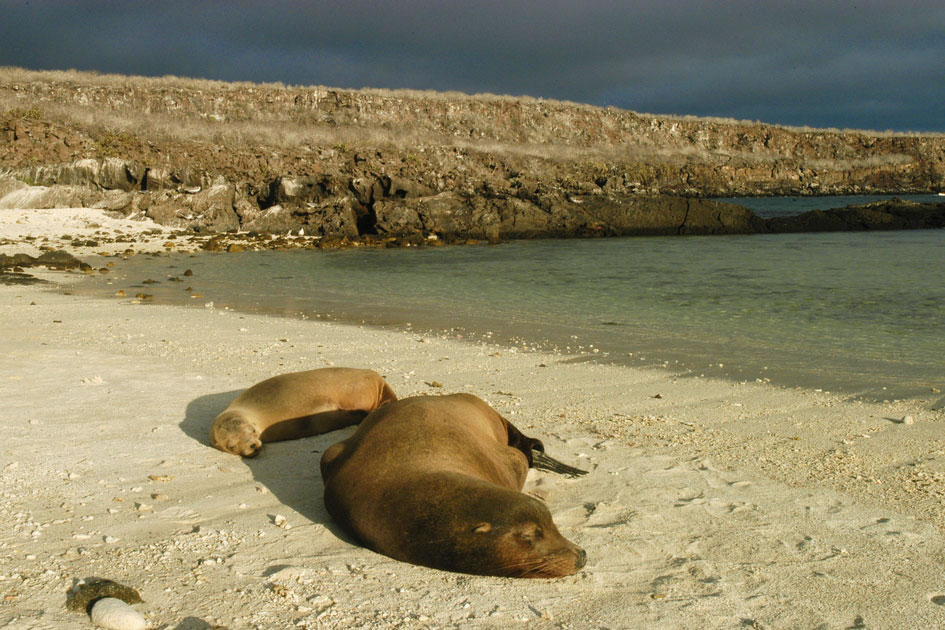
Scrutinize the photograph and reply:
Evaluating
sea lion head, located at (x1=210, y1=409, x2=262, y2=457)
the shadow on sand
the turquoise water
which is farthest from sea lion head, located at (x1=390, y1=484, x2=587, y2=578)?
the turquoise water

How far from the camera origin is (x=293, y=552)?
373 centimetres

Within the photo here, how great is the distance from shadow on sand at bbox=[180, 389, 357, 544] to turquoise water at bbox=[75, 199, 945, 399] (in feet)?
13.9

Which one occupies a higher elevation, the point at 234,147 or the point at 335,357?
the point at 234,147

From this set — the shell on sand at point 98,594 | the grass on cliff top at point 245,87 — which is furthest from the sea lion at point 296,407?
the grass on cliff top at point 245,87

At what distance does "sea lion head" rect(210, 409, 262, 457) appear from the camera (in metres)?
5.29

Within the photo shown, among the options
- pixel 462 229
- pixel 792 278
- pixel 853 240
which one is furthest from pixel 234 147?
pixel 792 278

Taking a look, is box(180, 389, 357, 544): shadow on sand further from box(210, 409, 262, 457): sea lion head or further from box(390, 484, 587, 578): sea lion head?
box(390, 484, 587, 578): sea lion head

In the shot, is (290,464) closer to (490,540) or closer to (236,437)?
(236,437)

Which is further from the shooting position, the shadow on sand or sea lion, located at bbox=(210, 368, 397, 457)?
sea lion, located at bbox=(210, 368, 397, 457)

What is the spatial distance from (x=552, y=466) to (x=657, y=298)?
10108 millimetres

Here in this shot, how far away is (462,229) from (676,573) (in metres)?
27.7

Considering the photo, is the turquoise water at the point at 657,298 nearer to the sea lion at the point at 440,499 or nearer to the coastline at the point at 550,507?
the coastline at the point at 550,507

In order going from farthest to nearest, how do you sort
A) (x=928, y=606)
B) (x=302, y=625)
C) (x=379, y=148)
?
(x=379, y=148) → (x=928, y=606) → (x=302, y=625)

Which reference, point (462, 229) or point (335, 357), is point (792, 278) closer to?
point (335, 357)
